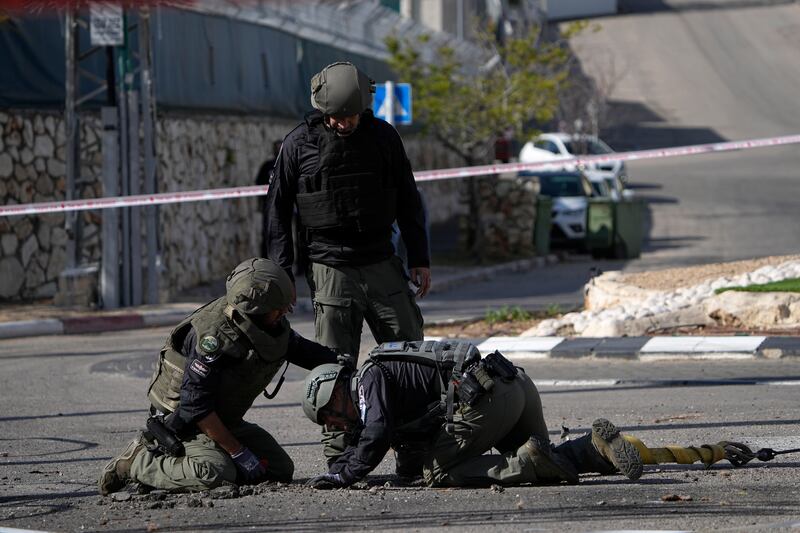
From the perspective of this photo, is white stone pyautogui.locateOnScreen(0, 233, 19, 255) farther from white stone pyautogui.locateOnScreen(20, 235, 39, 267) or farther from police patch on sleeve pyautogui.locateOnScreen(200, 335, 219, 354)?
police patch on sleeve pyautogui.locateOnScreen(200, 335, 219, 354)

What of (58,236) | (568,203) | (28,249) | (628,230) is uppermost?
(568,203)

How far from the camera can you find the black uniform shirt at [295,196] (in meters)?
7.08

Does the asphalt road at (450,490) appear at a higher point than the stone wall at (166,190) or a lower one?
lower

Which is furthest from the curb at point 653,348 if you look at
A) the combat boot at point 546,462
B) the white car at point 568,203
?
the white car at point 568,203

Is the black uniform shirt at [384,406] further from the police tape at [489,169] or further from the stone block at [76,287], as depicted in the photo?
the stone block at [76,287]

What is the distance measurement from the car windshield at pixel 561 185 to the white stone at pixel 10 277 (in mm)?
13228

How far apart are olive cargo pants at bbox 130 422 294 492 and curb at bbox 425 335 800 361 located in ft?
17.4

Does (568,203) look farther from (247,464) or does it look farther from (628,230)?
(247,464)

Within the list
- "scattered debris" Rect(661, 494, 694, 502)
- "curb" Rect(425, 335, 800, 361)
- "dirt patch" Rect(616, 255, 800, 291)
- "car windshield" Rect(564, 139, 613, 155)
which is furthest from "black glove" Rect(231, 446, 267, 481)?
"car windshield" Rect(564, 139, 613, 155)

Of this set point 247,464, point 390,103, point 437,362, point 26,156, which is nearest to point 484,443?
point 437,362

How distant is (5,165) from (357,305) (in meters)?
11.2

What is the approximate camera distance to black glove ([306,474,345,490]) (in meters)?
6.32

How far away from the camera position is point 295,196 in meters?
7.16

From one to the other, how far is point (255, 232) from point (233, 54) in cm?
297
